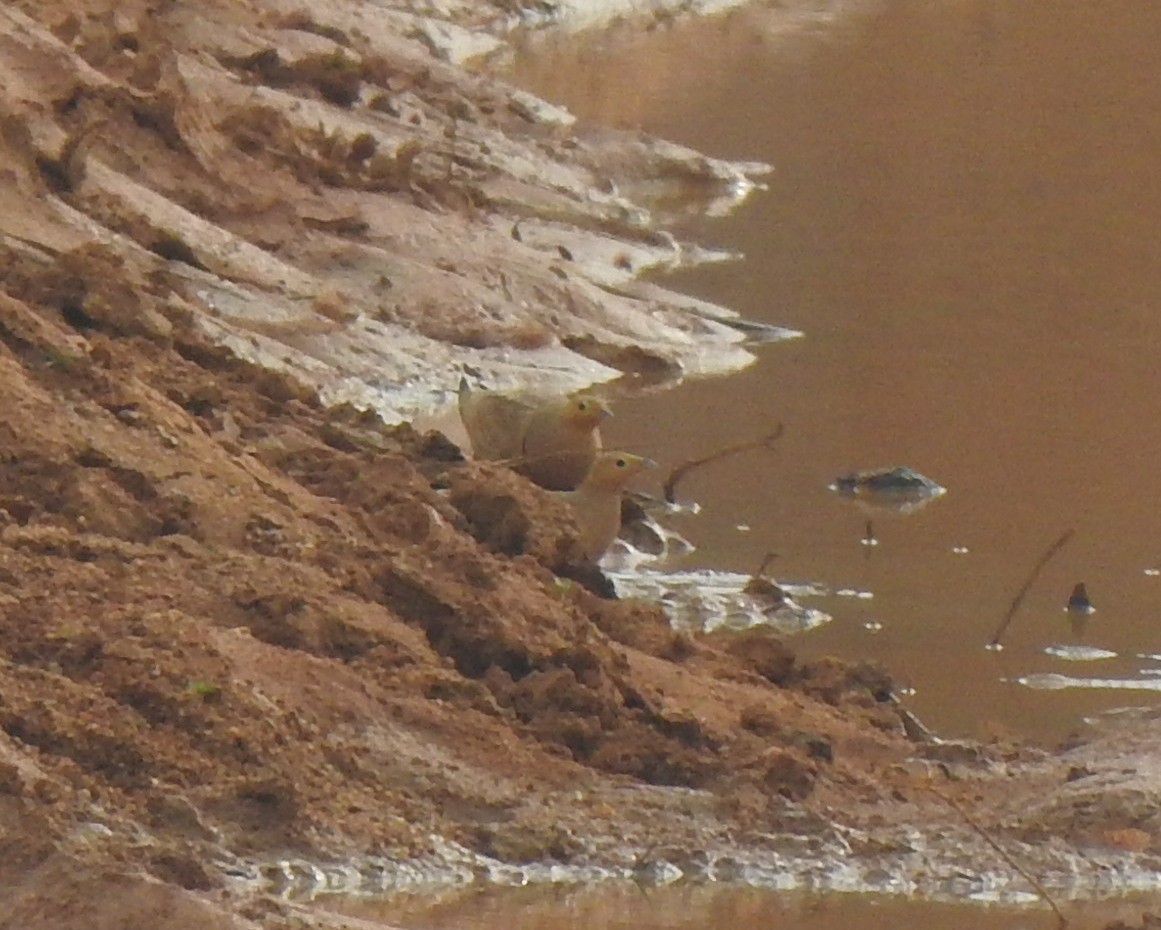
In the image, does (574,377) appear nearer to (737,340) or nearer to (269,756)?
(737,340)

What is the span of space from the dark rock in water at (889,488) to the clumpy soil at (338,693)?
2209 millimetres

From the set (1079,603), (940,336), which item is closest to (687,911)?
(1079,603)

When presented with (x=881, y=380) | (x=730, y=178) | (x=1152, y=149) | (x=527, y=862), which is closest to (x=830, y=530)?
(x=881, y=380)

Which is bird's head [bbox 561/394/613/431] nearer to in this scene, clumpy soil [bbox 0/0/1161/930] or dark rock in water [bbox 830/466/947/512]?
clumpy soil [bbox 0/0/1161/930]

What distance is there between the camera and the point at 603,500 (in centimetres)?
704

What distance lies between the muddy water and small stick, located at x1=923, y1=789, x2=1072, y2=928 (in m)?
0.90

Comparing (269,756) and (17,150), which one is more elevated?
(17,150)

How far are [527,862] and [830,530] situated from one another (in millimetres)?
3895

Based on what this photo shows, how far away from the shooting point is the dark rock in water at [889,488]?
30.7 ft

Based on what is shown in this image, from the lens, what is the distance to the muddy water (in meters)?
7.89

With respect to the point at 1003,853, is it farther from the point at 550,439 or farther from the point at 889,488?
the point at 889,488

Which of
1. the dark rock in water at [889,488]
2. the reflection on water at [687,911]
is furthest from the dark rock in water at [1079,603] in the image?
the reflection on water at [687,911]

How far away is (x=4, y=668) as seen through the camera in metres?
5.02

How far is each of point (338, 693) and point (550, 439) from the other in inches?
91.8
